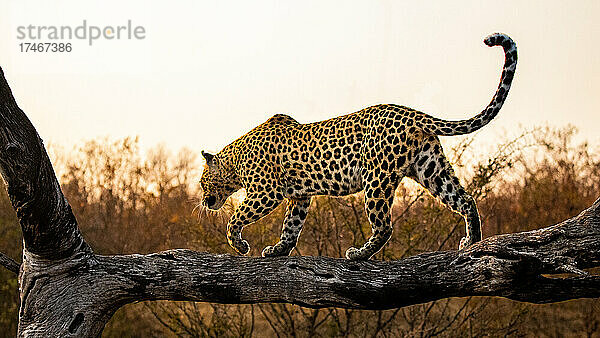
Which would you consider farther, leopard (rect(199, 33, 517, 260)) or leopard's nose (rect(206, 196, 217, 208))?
leopard's nose (rect(206, 196, 217, 208))

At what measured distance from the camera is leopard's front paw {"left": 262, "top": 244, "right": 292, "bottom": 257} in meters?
3.36

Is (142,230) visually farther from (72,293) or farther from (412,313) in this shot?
(72,293)

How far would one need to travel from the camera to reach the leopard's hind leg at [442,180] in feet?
10.2

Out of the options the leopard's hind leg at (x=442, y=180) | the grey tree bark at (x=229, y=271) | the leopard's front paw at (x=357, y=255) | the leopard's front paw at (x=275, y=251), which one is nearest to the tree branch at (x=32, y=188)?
the grey tree bark at (x=229, y=271)

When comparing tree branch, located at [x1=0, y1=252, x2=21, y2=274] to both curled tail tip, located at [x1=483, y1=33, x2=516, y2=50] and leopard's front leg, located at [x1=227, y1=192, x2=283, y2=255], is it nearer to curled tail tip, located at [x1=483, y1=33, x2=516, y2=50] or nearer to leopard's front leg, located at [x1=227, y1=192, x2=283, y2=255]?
leopard's front leg, located at [x1=227, y1=192, x2=283, y2=255]

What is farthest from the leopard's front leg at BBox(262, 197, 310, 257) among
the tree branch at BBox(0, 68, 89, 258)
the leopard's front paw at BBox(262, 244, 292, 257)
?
the tree branch at BBox(0, 68, 89, 258)

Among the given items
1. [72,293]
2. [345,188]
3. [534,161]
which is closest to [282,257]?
[345,188]

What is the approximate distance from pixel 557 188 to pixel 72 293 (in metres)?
4.89

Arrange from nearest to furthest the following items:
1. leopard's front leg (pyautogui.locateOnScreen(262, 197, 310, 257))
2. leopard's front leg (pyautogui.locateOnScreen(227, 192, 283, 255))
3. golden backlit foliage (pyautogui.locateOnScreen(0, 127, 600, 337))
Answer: leopard's front leg (pyautogui.locateOnScreen(227, 192, 283, 255))
leopard's front leg (pyautogui.locateOnScreen(262, 197, 310, 257))
golden backlit foliage (pyautogui.locateOnScreen(0, 127, 600, 337))

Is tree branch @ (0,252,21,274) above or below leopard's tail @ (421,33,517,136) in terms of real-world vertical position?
below

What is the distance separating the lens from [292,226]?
345cm

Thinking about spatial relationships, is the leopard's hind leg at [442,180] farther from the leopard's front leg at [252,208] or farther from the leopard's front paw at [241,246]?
the leopard's front paw at [241,246]

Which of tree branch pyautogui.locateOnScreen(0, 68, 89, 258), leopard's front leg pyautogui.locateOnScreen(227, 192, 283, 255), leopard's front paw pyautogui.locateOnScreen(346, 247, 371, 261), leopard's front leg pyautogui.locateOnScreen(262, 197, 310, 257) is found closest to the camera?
tree branch pyautogui.locateOnScreen(0, 68, 89, 258)

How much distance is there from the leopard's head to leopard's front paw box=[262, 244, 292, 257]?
351 millimetres
